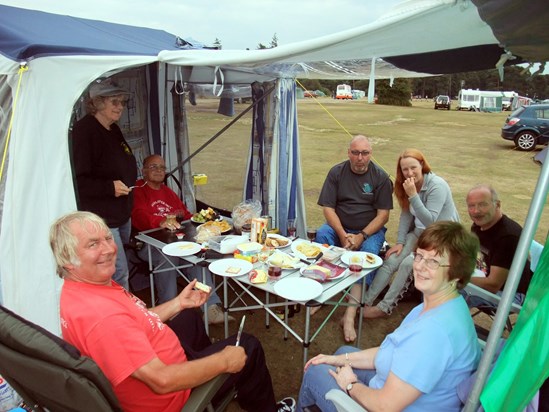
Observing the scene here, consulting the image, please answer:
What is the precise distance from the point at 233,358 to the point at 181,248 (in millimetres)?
1268

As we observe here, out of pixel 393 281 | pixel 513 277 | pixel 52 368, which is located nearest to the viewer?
pixel 513 277

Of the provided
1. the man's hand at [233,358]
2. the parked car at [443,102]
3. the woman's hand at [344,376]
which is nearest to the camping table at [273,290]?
the woman's hand at [344,376]

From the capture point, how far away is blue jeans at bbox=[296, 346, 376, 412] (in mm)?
1810

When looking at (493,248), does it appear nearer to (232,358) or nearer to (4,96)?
(232,358)

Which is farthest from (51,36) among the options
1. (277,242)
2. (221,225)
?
(277,242)

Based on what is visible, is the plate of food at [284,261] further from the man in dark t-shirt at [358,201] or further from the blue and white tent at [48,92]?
the blue and white tent at [48,92]

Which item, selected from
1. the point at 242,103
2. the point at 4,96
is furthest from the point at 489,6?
the point at 242,103

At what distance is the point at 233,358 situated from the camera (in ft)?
5.61

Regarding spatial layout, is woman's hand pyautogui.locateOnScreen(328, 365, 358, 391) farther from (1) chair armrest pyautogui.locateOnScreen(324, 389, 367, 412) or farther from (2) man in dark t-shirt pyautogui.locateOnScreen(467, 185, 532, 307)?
(2) man in dark t-shirt pyautogui.locateOnScreen(467, 185, 532, 307)

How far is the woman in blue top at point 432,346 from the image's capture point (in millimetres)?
1402

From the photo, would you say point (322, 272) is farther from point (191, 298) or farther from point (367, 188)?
point (367, 188)

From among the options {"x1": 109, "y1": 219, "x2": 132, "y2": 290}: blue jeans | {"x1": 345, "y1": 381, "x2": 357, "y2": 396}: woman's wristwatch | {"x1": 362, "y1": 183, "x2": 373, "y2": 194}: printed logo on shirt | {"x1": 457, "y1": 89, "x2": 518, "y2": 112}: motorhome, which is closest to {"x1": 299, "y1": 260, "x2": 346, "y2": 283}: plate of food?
{"x1": 345, "y1": 381, "x2": 357, "y2": 396}: woman's wristwatch

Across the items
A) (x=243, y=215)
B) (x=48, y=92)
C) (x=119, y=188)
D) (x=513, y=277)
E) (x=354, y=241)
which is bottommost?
(x=354, y=241)

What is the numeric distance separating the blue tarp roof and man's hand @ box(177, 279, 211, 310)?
1.66 meters
